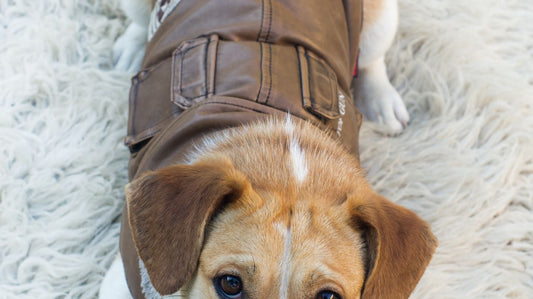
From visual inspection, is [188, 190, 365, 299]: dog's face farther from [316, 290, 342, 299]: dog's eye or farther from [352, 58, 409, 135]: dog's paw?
[352, 58, 409, 135]: dog's paw

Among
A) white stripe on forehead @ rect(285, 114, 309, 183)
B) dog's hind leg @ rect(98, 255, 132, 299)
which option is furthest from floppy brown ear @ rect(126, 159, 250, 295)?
dog's hind leg @ rect(98, 255, 132, 299)

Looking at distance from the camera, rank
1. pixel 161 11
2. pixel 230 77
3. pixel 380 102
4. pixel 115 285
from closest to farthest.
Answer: pixel 230 77
pixel 115 285
pixel 161 11
pixel 380 102

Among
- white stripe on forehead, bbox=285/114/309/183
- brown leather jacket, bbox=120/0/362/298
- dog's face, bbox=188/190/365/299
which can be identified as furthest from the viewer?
brown leather jacket, bbox=120/0/362/298

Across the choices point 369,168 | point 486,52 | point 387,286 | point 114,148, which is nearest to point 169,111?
point 114,148

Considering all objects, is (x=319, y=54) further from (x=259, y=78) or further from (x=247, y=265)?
(x=247, y=265)

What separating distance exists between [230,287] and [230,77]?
833 mm

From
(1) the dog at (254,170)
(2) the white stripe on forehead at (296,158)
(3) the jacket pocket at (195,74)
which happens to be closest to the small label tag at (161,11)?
(1) the dog at (254,170)

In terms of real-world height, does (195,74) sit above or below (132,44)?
above

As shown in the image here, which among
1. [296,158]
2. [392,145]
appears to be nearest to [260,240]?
[296,158]

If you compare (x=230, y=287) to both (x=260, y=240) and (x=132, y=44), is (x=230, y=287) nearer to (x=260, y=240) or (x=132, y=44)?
(x=260, y=240)

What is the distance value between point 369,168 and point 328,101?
0.89 m

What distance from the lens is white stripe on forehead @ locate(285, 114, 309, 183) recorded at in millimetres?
1771

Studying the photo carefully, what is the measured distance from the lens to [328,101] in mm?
2168

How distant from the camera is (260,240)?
5.12 feet
